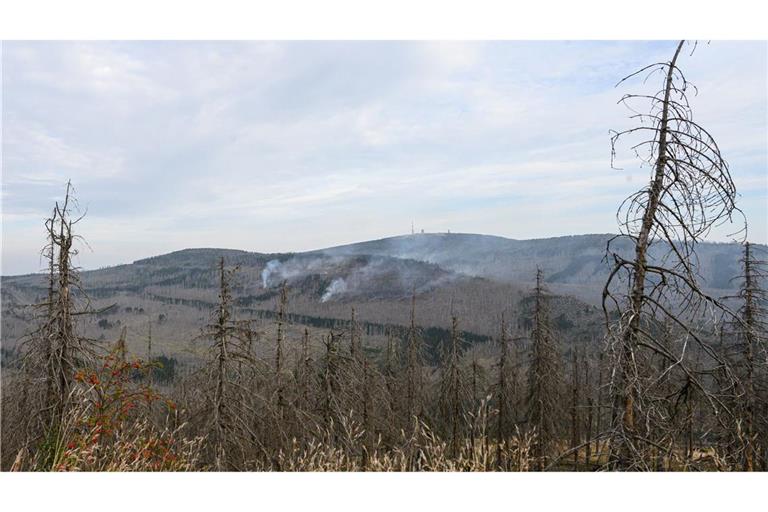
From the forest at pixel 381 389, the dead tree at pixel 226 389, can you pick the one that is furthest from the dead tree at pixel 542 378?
the dead tree at pixel 226 389

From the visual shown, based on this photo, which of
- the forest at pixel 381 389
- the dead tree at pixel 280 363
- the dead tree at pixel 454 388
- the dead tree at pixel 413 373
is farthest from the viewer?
the dead tree at pixel 413 373

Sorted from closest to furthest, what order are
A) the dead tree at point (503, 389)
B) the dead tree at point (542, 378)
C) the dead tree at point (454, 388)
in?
the dead tree at point (542, 378)
the dead tree at point (503, 389)
the dead tree at point (454, 388)

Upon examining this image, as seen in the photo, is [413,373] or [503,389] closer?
[503,389]

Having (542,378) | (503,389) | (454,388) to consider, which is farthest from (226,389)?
(503,389)

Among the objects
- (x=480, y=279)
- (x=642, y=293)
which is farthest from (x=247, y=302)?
(x=642, y=293)

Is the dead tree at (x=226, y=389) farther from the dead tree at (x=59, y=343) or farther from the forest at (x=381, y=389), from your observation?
the dead tree at (x=59, y=343)

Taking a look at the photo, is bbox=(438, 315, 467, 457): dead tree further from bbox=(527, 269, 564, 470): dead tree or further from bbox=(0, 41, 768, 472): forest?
bbox=(527, 269, 564, 470): dead tree

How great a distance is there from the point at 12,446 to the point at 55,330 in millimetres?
2853

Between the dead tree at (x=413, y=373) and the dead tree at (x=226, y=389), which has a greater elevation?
the dead tree at (x=226, y=389)

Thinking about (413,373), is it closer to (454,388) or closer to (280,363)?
(454,388)

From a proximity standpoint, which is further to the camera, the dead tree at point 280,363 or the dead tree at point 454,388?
the dead tree at point 454,388

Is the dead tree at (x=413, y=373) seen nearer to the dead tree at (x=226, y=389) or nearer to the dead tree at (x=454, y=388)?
the dead tree at (x=454, y=388)

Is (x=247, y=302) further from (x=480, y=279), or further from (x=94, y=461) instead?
(x=94, y=461)
